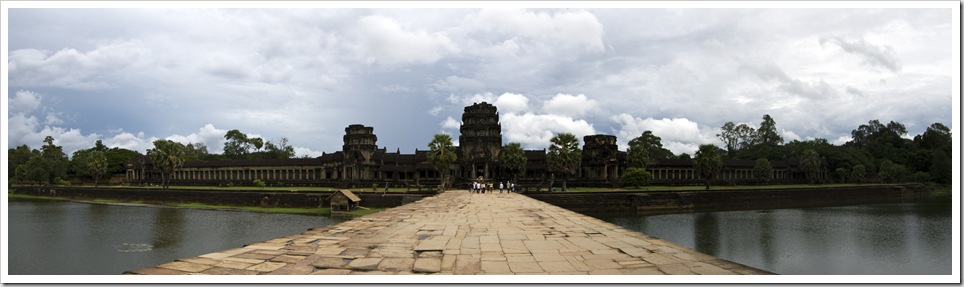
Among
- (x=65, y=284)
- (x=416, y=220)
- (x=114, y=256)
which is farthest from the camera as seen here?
(x=114, y=256)

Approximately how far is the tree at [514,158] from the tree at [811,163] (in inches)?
1375

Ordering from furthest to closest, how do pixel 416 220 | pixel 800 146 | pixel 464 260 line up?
1. pixel 800 146
2. pixel 416 220
3. pixel 464 260

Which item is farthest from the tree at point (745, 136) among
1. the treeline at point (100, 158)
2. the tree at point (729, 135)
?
the treeline at point (100, 158)

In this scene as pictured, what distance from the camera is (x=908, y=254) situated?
18047 millimetres


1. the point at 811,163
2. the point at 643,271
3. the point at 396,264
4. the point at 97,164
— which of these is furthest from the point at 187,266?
the point at 811,163

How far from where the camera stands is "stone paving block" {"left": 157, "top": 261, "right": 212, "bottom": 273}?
5117mm

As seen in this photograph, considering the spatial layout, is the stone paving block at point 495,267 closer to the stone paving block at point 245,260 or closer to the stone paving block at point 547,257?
the stone paving block at point 547,257

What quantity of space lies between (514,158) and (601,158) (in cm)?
1136

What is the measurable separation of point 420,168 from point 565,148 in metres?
17.6

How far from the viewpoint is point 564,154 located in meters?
41.0

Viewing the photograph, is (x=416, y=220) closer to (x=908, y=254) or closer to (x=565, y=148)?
(x=908, y=254)

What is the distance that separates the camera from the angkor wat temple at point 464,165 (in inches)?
1956

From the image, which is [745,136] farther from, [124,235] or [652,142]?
[124,235]

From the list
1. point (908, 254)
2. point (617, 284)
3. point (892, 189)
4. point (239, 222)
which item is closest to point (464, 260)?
point (617, 284)
